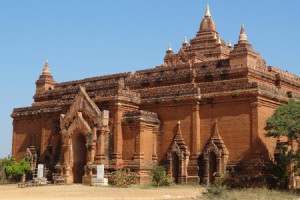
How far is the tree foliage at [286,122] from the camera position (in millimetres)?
29766

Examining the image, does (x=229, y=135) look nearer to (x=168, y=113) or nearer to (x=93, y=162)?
(x=168, y=113)


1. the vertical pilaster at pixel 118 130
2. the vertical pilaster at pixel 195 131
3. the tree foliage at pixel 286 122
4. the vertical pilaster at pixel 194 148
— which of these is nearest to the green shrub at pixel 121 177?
the vertical pilaster at pixel 118 130

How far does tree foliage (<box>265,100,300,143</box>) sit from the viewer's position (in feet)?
97.7

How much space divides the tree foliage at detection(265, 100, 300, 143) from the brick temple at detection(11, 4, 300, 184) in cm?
205

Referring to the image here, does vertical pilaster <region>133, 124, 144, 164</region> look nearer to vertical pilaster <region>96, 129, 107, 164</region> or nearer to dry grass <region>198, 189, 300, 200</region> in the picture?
vertical pilaster <region>96, 129, 107, 164</region>

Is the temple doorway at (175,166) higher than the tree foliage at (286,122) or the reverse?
the reverse

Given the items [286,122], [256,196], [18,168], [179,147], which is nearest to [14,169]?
[18,168]

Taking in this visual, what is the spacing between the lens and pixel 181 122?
119 feet

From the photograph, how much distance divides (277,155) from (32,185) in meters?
16.7

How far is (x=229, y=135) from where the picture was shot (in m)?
33.9

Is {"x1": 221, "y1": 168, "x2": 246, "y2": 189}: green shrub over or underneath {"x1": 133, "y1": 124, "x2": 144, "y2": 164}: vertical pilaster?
underneath

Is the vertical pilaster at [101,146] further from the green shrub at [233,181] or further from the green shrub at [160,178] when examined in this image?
the green shrub at [233,181]

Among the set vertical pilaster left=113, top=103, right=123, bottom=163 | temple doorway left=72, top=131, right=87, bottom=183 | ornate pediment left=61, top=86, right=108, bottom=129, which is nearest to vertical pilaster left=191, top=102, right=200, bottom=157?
vertical pilaster left=113, top=103, right=123, bottom=163

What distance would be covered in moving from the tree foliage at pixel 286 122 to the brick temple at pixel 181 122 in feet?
6.72
